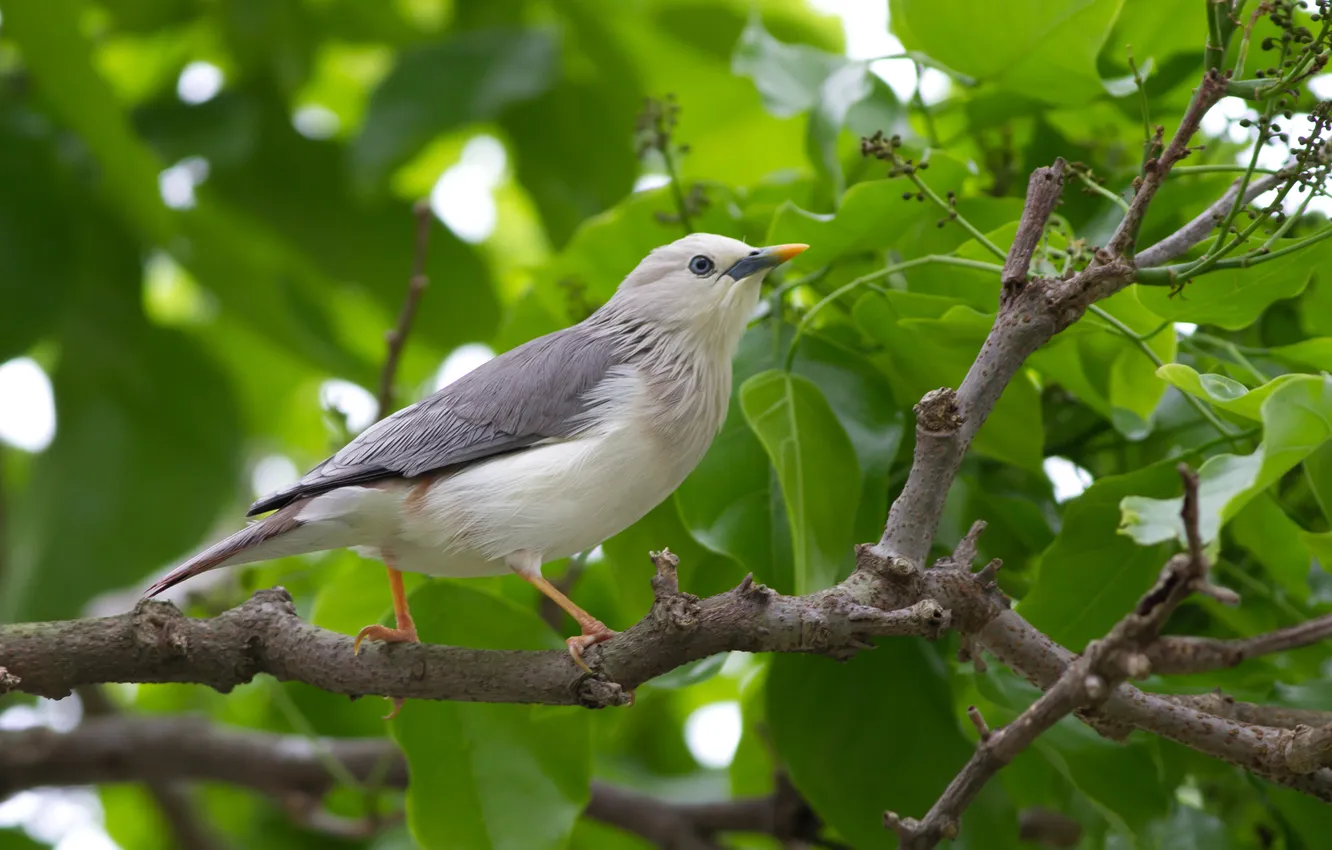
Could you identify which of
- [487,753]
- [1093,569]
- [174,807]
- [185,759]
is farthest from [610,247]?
[174,807]

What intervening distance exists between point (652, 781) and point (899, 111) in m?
2.33

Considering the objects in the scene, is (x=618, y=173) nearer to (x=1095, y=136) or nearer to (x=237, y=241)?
(x=237, y=241)

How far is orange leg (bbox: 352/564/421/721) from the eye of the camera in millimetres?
2223

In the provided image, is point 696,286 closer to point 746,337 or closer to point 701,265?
point 701,265

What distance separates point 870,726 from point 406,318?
4.37 feet

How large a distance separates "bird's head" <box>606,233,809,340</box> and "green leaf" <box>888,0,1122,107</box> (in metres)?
0.55

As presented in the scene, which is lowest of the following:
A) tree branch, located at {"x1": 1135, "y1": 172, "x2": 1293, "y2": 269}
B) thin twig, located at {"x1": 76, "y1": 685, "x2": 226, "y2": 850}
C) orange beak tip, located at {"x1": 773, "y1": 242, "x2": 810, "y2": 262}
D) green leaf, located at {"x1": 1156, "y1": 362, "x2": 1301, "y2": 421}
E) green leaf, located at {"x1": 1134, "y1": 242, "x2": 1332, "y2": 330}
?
thin twig, located at {"x1": 76, "y1": 685, "x2": 226, "y2": 850}

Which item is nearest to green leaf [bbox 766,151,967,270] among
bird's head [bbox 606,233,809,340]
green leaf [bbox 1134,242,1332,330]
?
bird's head [bbox 606,233,809,340]

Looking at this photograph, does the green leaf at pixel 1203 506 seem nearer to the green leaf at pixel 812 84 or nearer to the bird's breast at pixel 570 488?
the bird's breast at pixel 570 488

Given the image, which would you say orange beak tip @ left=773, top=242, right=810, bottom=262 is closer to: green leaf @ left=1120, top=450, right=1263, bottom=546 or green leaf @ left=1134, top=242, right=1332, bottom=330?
green leaf @ left=1134, top=242, right=1332, bottom=330

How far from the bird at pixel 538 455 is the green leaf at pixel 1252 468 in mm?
914

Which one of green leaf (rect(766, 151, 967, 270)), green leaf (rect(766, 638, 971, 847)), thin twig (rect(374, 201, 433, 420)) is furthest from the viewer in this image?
thin twig (rect(374, 201, 433, 420))

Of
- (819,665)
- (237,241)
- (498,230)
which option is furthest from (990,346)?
(498,230)

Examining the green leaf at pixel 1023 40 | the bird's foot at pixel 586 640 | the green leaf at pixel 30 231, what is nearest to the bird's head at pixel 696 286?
the green leaf at pixel 1023 40
